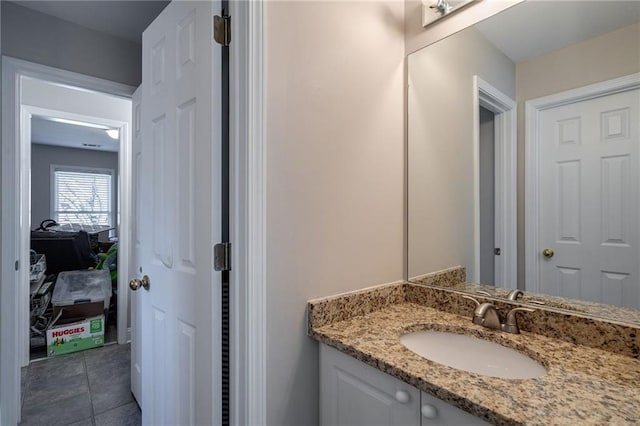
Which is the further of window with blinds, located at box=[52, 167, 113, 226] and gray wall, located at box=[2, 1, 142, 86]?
window with blinds, located at box=[52, 167, 113, 226]

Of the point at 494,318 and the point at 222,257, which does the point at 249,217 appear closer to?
the point at 222,257

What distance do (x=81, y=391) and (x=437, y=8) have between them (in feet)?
10.1

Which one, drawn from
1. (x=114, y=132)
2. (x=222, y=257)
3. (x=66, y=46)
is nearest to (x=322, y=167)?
(x=222, y=257)

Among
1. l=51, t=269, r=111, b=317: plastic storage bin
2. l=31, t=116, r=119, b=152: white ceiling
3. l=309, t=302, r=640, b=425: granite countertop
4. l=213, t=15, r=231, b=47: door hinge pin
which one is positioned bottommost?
l=51, t=269, r=111, b=317: plastic storage bin

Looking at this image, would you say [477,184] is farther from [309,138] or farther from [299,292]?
[299,292]

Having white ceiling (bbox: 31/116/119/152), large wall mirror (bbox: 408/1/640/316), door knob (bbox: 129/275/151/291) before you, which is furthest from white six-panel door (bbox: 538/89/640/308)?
white ceiling (bbox: 31/116/119/152)

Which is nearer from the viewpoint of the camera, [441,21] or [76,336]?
[441,21]

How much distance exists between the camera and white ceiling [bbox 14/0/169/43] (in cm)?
180

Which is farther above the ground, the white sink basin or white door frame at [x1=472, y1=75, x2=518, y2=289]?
white door frame at [x1=472, y1=75, x2=518, y2=289]

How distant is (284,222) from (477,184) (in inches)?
32.8

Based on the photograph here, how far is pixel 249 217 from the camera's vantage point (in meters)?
0.94

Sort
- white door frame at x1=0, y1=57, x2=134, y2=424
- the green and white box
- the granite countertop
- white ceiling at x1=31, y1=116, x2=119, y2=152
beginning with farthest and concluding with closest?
white ceiling at x1=31, y1=116, x2=119, y2=152 → the green and white box → white door frame at x1=0, y1=57, x2=134, y2=424 → the granite countertop

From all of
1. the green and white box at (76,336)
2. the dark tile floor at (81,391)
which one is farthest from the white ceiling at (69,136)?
the dark tile floor at (81,391)

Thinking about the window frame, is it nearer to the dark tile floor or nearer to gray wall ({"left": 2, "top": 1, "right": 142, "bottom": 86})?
the dark tile floor
